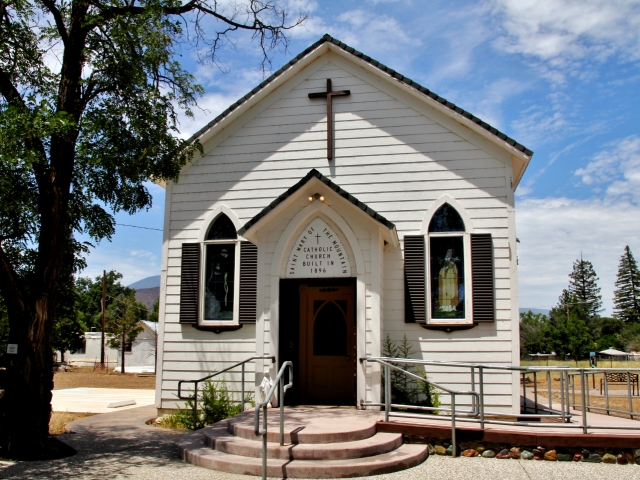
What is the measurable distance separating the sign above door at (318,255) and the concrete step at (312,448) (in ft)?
10.4

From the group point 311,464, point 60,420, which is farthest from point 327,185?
point 60,420

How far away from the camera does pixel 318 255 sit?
1070 centimetres

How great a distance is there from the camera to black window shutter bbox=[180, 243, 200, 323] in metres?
12.1

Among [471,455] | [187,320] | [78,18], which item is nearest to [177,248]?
[187,320]

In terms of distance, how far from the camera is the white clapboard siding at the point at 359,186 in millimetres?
11039

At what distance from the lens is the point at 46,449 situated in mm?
8086

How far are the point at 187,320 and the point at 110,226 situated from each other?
123 inches

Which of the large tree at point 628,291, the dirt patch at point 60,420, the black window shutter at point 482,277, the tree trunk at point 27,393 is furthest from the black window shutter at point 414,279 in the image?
the large tree at point 628,291

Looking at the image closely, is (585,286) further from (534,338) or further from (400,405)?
(400,405)

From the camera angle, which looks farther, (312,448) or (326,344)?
(326,344)

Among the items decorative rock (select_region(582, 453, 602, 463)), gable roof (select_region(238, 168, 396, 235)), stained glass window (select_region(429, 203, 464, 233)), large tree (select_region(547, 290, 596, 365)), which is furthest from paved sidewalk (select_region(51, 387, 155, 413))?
large tree (select_region(547, 290, 596, 365))

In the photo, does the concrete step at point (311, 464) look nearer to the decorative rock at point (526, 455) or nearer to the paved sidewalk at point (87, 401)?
the decorative rock at point (526, 455)

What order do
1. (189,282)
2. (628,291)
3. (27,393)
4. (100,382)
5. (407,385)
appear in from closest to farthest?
(27,393) < (407,385) < (189,282) < (100,382) < (628,291)

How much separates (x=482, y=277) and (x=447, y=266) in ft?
2.26
